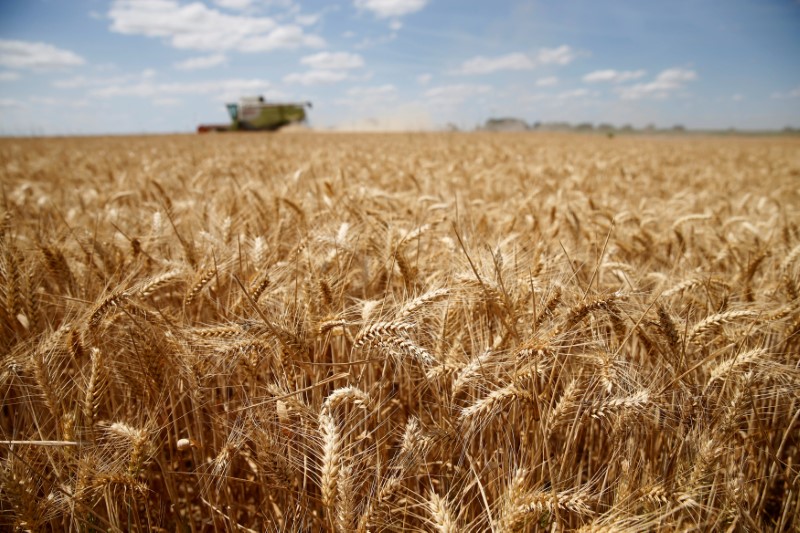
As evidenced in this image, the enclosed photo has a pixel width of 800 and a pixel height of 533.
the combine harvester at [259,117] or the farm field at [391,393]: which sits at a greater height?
the combine harvester at [259,117]

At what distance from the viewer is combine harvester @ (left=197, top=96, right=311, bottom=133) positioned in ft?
120

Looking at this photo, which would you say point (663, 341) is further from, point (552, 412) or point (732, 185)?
point (732, 185)

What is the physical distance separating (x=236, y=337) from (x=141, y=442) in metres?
0.34

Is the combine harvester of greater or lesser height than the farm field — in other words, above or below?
above

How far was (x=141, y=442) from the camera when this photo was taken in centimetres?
103

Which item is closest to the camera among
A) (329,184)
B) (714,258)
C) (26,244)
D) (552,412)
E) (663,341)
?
(552,412)

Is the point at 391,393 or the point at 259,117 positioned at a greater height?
the point at 259,117

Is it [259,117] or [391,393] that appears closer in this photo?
[391,393]

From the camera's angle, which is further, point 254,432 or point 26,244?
point 26,244

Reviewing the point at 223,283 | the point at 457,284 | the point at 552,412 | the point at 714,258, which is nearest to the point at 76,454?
the point at 223,283

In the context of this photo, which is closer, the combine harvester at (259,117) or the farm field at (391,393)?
the farm field at (391,393)

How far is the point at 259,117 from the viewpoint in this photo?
3675 cm

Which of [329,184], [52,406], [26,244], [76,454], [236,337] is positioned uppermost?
[329,184]

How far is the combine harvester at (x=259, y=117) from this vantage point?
36.6 meters
